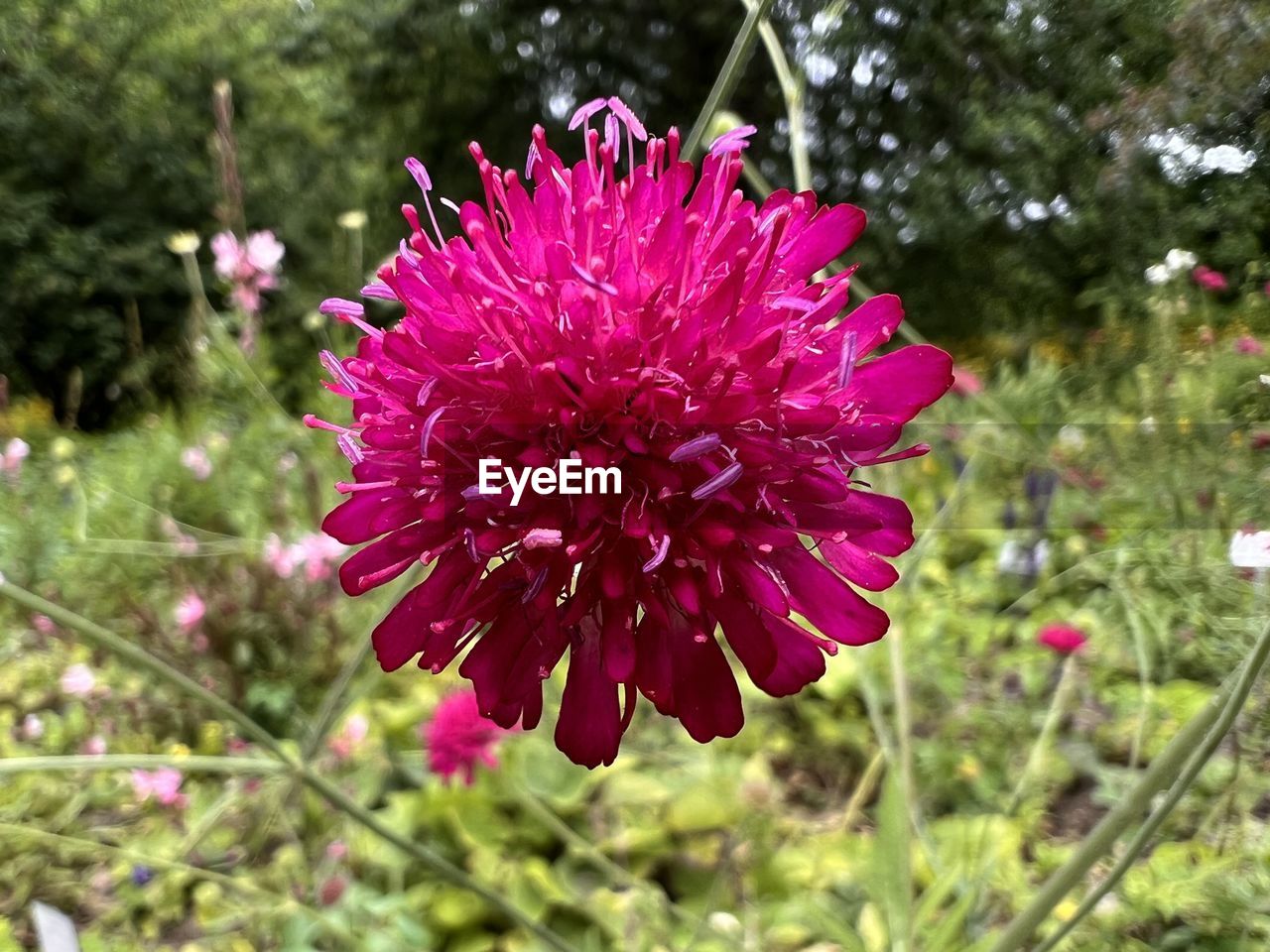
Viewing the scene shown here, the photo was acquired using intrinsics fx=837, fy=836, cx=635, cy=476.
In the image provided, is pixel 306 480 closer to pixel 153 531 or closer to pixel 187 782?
pixel 153 531

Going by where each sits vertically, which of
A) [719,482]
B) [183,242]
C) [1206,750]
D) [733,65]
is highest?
[183,242]

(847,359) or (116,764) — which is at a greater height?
(847,359)

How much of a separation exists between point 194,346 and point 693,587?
108cm

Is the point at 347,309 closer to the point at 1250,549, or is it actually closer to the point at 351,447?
the point at 351,447

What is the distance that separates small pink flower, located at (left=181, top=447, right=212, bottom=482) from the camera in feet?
4.32

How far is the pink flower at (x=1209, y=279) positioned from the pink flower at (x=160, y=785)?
→ 3.42 feet

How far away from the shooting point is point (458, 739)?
2.79 ft

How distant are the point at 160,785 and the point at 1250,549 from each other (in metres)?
1.05

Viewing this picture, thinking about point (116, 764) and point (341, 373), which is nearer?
point (341, 373)

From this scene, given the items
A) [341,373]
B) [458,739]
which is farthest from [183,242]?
[341,373]

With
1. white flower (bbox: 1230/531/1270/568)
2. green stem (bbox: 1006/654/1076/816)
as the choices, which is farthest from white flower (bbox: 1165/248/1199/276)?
green stem (bbox: 1006/654/1076/816)

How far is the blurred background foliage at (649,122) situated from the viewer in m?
0.44

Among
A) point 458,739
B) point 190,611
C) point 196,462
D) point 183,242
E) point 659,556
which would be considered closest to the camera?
point 659,556

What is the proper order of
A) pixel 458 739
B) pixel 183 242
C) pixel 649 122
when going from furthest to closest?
pixel 183 242 < pixel 458 739 < pixel 649 122
